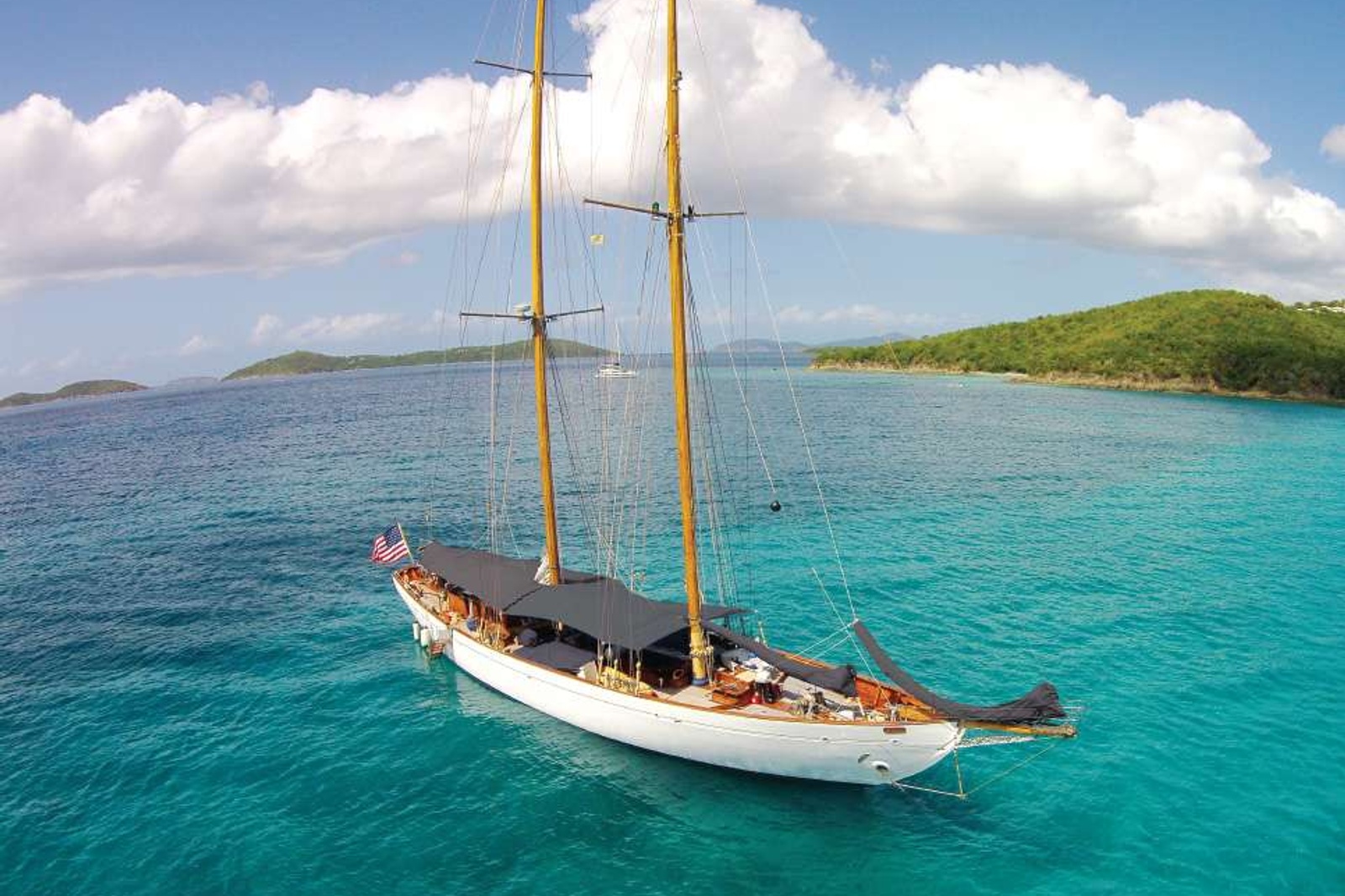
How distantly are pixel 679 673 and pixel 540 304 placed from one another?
49.3ft

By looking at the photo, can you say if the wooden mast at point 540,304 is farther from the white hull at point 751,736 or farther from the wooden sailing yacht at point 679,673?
the white hull at point 751,736

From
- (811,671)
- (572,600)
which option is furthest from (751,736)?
(572,600)

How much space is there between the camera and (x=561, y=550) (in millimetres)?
44812

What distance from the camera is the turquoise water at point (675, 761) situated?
1888 centimetres

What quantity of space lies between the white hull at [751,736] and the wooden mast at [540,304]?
5.55 meters

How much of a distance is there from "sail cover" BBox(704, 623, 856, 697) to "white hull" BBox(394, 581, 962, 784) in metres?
1.57

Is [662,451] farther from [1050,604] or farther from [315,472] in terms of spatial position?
[1050,604]

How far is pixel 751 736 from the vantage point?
2047cm

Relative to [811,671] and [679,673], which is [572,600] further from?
[811,671]

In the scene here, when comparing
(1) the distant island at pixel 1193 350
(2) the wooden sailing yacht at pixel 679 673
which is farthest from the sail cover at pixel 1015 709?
(1) the distant island at pixel 1193 350

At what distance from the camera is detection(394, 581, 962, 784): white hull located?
765 inches

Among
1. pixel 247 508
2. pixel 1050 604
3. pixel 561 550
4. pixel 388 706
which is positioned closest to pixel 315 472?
pixel 247 508

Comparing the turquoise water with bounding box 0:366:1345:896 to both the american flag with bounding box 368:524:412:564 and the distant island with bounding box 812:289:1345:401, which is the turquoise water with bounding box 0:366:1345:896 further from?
the distant island with bounding box 812:289:1345:401

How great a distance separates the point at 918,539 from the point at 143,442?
119148mm
